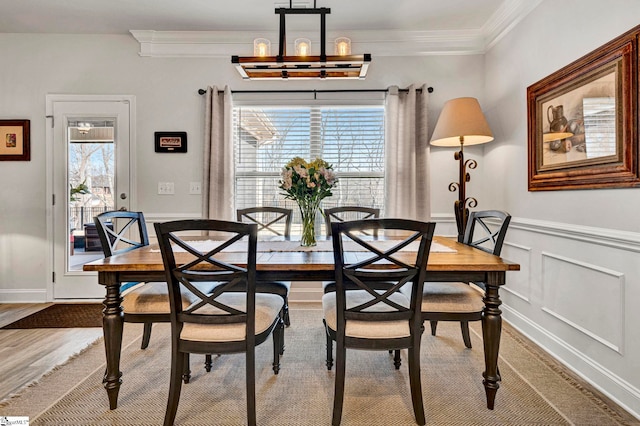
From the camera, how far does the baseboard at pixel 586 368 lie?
1.67m

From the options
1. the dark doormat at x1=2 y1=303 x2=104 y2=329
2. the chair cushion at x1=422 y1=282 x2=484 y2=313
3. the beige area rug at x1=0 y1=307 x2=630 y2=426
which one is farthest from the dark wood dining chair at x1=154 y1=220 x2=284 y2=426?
the dark doormat at x1=2 y1=303 x2=104 y2=329

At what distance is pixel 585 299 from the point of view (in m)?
1.97

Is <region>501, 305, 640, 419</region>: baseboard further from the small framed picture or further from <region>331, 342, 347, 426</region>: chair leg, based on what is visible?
the small framed picture

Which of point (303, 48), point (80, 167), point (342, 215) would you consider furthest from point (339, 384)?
point (80, 167)

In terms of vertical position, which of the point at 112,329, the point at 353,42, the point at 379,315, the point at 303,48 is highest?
Result: the point at 353,42

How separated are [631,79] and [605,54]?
0.25m

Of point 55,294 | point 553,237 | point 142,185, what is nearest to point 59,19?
point 142,185

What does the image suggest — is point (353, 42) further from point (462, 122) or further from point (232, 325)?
point (232, 325)

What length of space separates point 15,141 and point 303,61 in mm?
3185

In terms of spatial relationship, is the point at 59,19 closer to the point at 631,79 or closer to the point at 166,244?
the point at 166,244

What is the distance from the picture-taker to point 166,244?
138cm

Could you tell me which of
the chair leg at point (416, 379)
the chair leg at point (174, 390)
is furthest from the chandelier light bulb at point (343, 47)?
the chair leg at point (174, 390)

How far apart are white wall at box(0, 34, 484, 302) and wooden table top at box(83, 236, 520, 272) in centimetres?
173

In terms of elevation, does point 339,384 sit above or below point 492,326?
below
